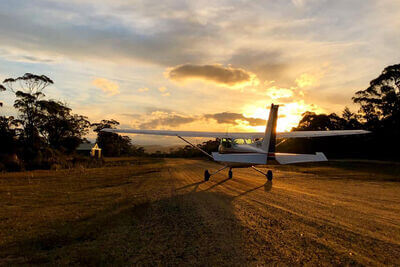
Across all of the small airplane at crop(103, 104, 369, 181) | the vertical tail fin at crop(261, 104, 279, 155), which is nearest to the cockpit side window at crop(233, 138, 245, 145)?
the small airplane at crop(103, 104, 369, 181)

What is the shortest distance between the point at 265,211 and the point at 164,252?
167 inches

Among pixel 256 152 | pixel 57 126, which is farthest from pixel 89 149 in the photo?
pixel 256 152

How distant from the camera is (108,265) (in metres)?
4.54

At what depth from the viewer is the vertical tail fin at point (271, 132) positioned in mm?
13508

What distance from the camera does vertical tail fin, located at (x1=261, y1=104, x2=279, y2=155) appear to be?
13.5m

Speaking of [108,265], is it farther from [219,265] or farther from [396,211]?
[396,211]

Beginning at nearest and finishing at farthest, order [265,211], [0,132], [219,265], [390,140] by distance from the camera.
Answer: [219,265] < [265,211] < [0,132] < [390,140]

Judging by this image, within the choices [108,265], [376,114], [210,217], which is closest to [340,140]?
[376,114]

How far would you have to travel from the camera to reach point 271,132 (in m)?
13.8

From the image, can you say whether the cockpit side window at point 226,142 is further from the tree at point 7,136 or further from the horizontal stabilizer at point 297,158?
the tree at point 7,136

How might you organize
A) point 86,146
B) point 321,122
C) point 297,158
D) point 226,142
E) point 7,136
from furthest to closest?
point 86,146, point 321,122, point 7,136, point 226,142, point 297,158

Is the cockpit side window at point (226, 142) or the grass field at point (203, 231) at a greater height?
the cockpit side window at point (226, 142)

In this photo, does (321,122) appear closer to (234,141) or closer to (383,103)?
(383,103)

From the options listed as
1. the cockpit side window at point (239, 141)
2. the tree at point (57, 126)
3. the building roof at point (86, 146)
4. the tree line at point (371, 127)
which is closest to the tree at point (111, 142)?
the building roof at point (86, 146)
